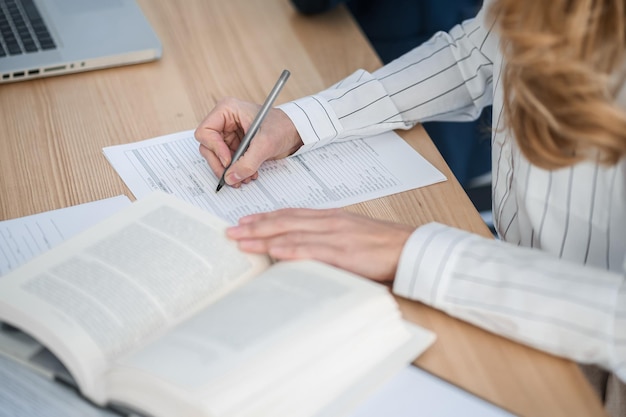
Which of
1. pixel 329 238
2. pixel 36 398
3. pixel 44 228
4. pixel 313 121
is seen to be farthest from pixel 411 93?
pixel 36 398

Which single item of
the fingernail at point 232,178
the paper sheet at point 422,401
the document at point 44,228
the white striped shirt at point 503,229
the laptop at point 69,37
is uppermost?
the laptop at point 69,37

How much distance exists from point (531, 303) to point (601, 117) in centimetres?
19

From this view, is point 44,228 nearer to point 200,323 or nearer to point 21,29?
point 200,323

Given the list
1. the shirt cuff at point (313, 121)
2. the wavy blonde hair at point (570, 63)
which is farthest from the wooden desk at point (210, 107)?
the wavy blonde hair at point (570, 63)

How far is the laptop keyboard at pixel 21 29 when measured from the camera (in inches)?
51.1

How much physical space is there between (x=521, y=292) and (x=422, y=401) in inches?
6.2

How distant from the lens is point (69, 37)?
4.41ft

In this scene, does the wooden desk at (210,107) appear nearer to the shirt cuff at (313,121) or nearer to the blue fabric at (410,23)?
the shirt cuff at (313,121)

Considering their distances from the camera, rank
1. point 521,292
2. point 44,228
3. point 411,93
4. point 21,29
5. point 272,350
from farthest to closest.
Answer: point 21,29, point 411,93, point 44,228, point 521,292, point 272,350

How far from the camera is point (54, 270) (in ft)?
2.58

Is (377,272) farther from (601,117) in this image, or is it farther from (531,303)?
(601,117)

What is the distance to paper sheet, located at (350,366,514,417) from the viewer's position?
74 centimetres

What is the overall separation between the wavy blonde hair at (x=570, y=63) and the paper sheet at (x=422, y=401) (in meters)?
0.27

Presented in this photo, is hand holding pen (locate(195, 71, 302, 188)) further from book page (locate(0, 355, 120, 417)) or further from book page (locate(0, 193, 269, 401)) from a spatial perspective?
book page (locate(0, 355, 120, 417))
